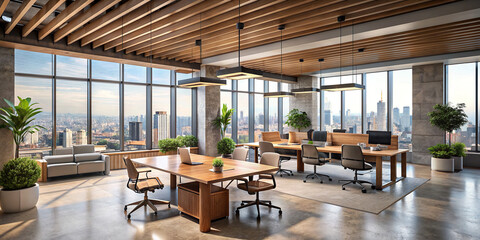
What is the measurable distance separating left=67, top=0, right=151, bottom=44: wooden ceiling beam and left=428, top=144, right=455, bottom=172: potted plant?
853 cm

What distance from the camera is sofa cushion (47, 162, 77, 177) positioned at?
666 cm

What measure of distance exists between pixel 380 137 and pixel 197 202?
491cm

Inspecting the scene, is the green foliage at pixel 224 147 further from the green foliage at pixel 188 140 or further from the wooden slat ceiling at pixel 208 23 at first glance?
the wooden slat ceiling at pixel 208 23

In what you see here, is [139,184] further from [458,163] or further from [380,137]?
[458,163]

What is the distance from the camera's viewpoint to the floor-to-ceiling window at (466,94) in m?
8.92

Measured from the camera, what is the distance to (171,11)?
472cm

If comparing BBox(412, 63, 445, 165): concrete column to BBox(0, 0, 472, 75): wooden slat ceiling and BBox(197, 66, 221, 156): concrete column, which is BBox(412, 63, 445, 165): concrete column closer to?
BBox(0, 0, 472, 75): wooden slat ceiling

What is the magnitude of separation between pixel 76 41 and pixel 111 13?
2.52 metres

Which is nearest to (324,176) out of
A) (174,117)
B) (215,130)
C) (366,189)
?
(366,189)

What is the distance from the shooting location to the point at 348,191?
579cm

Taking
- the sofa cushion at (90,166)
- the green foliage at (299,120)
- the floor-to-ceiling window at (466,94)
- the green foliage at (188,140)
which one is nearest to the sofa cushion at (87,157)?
the sofa cushion at (90,166)

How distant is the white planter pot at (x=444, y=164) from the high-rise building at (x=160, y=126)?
820 cm

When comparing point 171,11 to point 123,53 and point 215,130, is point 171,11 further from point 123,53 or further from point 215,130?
point 215,130

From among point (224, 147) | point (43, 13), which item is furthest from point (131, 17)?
point (224, 147)
